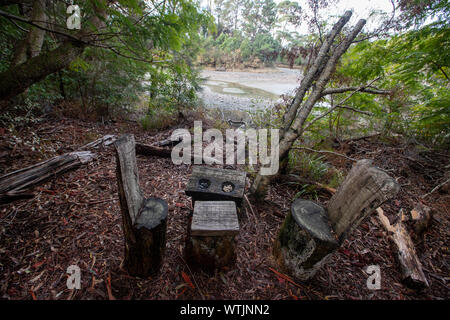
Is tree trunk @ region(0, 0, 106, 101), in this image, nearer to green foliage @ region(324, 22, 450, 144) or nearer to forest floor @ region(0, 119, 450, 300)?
forest floor @ region(0, 119, 450, 300)

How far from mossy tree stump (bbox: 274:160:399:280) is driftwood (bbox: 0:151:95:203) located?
3.16 metres

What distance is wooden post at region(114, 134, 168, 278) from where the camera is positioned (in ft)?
4.63

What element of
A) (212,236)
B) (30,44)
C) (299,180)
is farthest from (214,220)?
(30,44)

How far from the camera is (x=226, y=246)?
1650mm

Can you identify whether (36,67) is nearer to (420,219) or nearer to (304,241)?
(304,241)

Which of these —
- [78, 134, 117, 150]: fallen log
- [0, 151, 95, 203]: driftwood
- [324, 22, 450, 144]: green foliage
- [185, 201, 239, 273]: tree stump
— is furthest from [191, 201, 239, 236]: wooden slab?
[78, 134, 117, 150]: fallen log

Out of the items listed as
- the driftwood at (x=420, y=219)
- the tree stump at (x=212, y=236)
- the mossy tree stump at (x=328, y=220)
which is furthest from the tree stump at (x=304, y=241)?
the driftwood at (x=420, y=219)

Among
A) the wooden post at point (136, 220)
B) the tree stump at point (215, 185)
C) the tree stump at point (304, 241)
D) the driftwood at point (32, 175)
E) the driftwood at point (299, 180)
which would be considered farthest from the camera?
the driftwood at point (299, 180)

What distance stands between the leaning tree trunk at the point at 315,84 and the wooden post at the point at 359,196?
37.1 inches

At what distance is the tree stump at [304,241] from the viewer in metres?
1.53

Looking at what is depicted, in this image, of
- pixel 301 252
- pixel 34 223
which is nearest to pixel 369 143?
pixel 301 252

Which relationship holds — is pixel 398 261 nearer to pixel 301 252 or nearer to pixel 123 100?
pixel 301 252

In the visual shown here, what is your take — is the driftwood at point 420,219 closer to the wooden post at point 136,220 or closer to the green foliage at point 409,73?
the green foliage at point 409,73

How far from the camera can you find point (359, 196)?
1.57 meters
